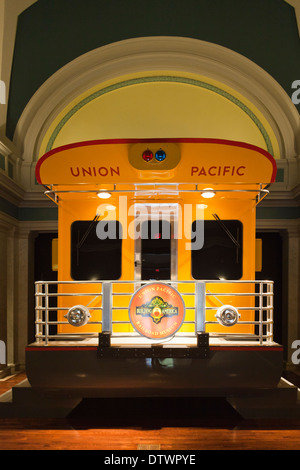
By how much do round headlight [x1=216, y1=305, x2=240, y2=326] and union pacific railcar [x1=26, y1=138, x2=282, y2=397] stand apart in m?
0.01

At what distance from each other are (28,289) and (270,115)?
7.50m

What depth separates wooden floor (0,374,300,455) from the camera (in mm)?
4095

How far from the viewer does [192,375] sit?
4.62 metres

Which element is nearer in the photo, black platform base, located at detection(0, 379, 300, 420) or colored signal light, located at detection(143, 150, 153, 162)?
black platform base, located at detection(0, 379, 300, 420)

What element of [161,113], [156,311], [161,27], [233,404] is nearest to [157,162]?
[156,311]

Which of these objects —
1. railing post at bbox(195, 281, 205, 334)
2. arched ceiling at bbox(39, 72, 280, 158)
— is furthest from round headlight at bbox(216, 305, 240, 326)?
arched ceiling at bbox(39, 72, 280, 158)

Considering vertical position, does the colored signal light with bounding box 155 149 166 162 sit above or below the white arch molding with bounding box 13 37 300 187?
below

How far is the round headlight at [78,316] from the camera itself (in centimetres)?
476

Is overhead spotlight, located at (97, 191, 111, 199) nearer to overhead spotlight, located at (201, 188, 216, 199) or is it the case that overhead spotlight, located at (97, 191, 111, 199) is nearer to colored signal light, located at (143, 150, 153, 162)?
colored signal light, located at (143, 150, 153, 162)

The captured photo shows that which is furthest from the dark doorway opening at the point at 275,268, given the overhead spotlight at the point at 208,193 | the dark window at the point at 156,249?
the dark window at the point at 156,249

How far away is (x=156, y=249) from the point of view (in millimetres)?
6090
